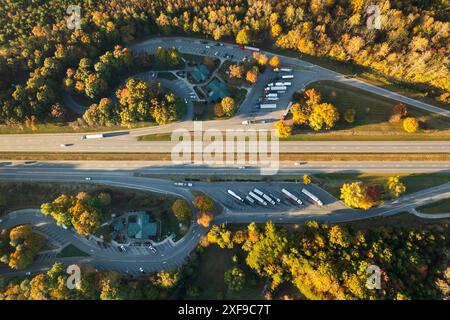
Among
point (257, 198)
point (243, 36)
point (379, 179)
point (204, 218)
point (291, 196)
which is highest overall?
point (243, 36)

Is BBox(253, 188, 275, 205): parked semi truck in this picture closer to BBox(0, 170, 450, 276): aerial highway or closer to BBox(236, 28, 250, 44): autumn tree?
BBox(0, 170, 450, 276): aerial highway

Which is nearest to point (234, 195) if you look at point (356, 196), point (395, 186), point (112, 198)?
point (356, 196)

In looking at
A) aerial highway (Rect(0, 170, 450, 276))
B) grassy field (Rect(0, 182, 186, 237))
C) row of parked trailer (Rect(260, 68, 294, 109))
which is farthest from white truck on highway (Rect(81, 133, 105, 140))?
row of parked trailer (Rect(260, 68, 294, 109))

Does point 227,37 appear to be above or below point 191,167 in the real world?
above

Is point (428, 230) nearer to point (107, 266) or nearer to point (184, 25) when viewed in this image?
point (107, 266)

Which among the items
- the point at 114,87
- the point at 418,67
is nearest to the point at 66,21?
the point at 114,87

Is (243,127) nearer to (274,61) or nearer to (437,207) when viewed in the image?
(274,61)
